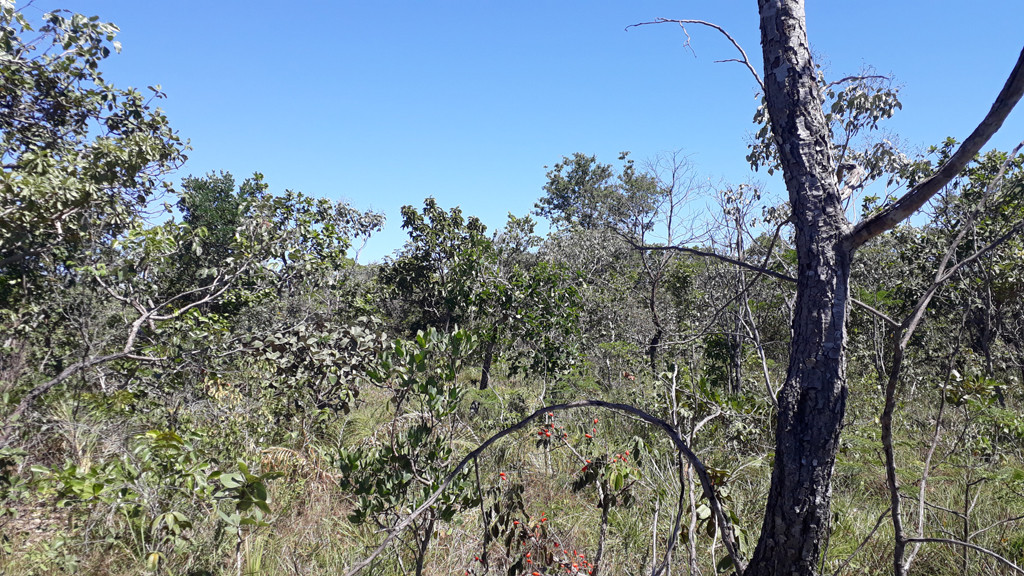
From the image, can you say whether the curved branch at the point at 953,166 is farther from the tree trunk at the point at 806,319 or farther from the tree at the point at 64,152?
the tree at the point at 64,152

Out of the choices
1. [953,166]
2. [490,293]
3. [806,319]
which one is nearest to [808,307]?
[806,319]

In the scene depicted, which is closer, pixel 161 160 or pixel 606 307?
pixel 161 160

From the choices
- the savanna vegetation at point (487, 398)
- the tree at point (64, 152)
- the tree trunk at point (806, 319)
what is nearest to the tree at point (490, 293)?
the savanna vegetation at point (487, 398)

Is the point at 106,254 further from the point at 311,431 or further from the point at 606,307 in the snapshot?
the point at 606,307

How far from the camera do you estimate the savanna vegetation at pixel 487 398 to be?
124 cm

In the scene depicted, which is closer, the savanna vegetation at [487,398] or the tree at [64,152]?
the savanna vegetation at [487,398]

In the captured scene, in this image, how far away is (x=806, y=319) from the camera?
1212 millimetres

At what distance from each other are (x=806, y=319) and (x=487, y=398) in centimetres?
422

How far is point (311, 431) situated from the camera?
4957 mm

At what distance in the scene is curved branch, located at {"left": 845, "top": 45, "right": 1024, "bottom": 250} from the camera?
90 cm

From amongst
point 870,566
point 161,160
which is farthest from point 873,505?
point 161,160

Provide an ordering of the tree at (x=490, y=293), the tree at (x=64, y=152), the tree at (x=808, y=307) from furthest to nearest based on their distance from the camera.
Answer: the tree at (x=490, y=293) < the tree at (x=64, y=152) < the tree at (x=808, y=307)

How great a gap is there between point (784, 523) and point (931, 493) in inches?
144

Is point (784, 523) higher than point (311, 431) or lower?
higher
